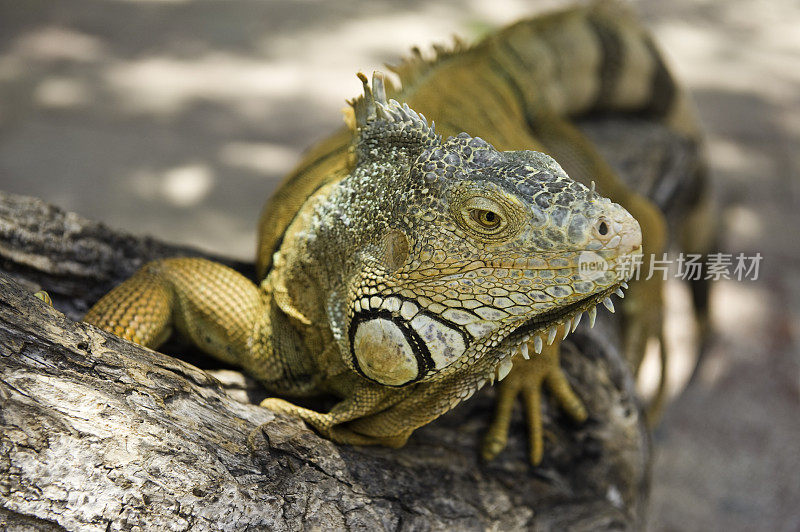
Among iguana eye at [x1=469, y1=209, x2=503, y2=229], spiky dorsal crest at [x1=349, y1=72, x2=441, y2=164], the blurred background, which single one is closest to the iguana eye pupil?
iguana eye at [x1=469, y1=209, x2=503, y2=229]

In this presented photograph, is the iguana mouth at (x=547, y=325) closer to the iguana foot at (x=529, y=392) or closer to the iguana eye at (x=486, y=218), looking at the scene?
the iguana eye at (x=486, y=218)

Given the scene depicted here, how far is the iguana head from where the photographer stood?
5.78 feet

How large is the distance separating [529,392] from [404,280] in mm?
995

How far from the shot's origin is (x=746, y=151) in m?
7.09

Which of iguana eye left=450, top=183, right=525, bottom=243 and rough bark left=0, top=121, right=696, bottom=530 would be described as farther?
iguana eye left=450, top=183, right=525, bottom=243

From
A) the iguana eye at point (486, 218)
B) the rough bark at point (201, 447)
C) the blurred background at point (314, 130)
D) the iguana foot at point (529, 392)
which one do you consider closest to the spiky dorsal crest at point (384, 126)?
the iguana eye at point (486, 218)

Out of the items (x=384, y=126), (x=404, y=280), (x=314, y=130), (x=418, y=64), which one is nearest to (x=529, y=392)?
(x=404, y=280)

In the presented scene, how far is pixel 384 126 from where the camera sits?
6.66 feet

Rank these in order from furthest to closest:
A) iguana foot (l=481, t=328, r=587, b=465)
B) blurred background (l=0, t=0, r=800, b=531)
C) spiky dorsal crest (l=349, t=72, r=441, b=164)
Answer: blurred background (l=0, t=0, r=800, b=531)
iguana foot (l=481, t=328, r=587, b=465)
spiky dorsal crest (l=349, t=72, r=441, b=164)

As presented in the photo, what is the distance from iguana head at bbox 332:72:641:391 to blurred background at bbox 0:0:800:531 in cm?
340

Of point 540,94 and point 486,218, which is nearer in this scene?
point 486,218

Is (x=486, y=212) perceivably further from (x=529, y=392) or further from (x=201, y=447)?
(x=529, y=392)

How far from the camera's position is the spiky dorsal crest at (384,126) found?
78.3 inches

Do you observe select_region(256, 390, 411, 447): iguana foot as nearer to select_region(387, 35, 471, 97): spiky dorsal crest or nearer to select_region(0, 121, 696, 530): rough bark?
select_region(0, 121, 696, 530): rough bark
